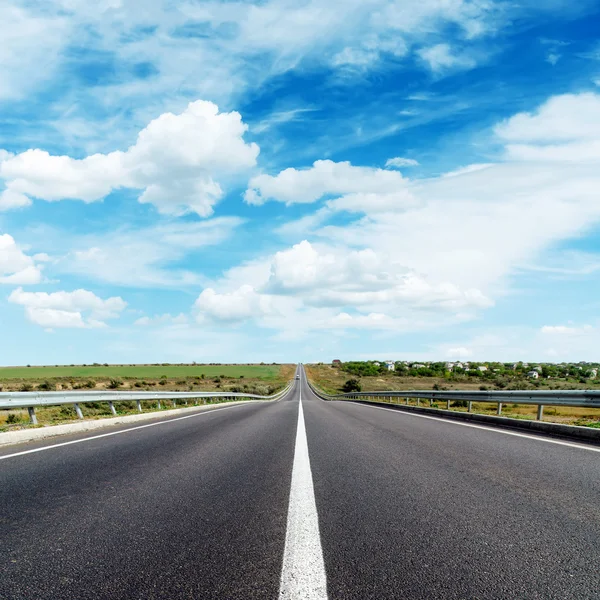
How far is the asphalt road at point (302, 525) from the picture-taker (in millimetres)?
2717

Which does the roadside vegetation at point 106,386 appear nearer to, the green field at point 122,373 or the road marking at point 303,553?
the green field at point 122,373

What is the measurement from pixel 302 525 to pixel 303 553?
648mm

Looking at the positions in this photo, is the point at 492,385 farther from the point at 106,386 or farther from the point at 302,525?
the point at 302,525

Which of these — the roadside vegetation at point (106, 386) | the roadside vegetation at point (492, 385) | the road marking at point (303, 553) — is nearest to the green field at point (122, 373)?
the roadside vegetation at point (106, 386)

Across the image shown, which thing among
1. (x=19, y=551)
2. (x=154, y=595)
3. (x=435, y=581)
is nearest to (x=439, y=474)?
(x=435, y=581)

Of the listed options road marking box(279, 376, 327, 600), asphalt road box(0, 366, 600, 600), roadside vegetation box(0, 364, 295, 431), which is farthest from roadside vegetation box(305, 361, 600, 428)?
roadside vegetation box(0, 364, 295, 431)

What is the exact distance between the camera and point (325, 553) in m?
3.14

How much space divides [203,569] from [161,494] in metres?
2.20

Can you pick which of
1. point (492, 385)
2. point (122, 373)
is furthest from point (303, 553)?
point (122, 373)

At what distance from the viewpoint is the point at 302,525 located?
3781mm

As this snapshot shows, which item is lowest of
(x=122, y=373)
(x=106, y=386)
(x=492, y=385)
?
(x=122, y=373)

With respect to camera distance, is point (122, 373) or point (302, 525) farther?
point (122, 373)

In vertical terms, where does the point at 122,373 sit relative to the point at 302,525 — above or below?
below

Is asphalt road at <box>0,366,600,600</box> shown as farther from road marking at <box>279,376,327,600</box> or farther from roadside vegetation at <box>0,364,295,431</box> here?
roadside vegetation at <box>0,364,295,431</box>
